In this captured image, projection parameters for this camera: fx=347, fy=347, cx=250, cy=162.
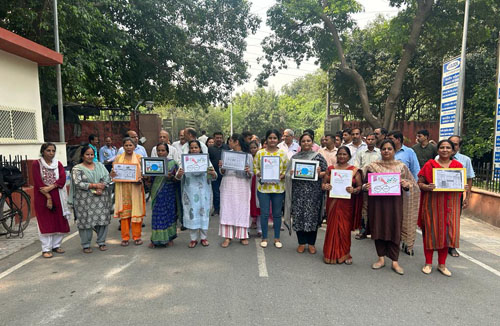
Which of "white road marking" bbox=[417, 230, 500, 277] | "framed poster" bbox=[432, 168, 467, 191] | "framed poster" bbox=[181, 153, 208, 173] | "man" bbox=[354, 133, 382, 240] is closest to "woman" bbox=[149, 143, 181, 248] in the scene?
"framed poster" bbox=[181, 153, 208, 173]

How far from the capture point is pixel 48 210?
5.01 metres

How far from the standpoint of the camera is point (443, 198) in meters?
4.31

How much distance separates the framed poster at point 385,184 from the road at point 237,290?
1.02 m

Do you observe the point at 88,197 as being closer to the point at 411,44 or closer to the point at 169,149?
the point at 169,149

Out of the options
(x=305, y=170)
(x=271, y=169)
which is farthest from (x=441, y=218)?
(x=271, y=169)

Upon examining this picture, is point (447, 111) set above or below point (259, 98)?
below

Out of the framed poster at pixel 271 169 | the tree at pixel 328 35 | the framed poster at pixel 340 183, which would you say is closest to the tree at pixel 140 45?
the tree at pixel 328 35

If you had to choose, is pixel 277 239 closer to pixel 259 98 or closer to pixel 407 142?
pixel 407 142

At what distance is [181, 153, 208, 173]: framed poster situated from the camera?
5.21 meters

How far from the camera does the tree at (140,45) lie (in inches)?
418

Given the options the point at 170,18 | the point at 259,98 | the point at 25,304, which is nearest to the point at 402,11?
the point at 170,18

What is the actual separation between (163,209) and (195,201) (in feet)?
1.63

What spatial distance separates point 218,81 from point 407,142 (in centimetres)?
995

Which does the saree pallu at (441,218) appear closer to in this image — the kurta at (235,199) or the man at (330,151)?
the man at (330,151)
